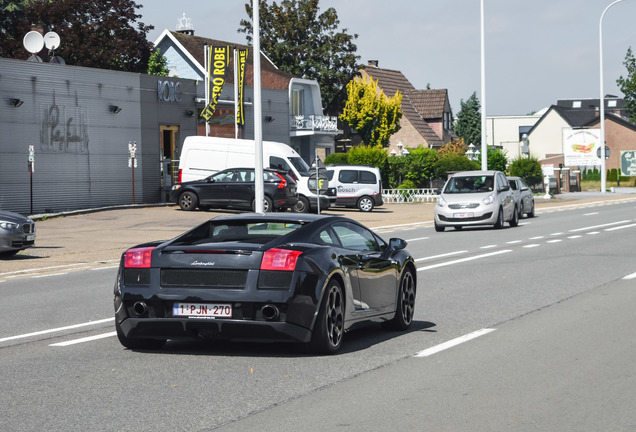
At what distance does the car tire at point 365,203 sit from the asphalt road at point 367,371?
27.9m

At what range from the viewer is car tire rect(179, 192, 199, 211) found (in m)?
39.4

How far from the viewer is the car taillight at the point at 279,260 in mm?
8406

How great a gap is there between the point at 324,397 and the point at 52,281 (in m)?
10.7

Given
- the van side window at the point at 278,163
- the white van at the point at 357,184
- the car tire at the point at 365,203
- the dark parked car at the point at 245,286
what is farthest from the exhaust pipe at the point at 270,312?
the car tire at the point at 365,203

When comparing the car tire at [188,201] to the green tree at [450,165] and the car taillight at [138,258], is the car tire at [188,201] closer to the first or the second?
the green tree at [450,165]

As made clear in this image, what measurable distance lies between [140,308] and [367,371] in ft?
6.34

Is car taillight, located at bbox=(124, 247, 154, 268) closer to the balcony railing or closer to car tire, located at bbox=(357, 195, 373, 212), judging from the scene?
car tire, located at bbox=(357, 195, 373, 212)

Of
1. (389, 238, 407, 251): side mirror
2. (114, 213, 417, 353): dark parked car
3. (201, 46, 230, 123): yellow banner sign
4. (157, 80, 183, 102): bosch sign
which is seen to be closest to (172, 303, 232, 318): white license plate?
(114, 213, 417, 353): dark parked car

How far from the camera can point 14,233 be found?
837 inches

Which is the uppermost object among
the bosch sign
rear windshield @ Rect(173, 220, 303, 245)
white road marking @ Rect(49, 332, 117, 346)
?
the bosch sign

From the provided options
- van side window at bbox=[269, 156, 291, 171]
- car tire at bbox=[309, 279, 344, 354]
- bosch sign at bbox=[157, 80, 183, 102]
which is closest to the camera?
car tire at bbox=[309, 279, 344, 354]

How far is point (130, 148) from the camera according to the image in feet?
136

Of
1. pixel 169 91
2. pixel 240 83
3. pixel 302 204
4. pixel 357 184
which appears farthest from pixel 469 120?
pixel 302 204

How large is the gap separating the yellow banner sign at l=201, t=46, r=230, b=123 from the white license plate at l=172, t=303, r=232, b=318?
1489 inches
